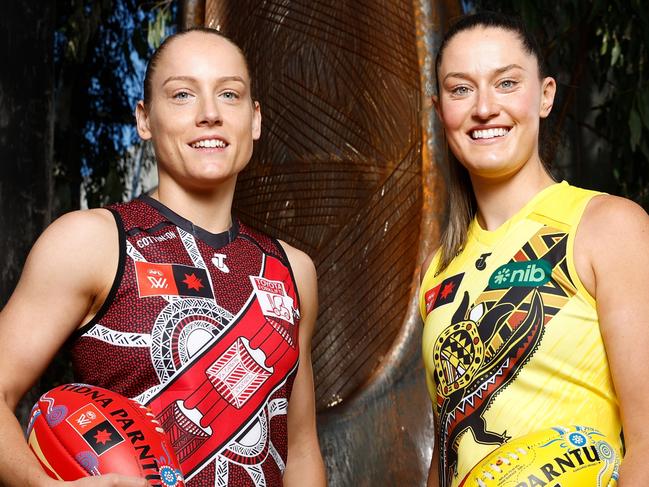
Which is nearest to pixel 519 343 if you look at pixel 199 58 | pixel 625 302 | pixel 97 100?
pixel 625 302

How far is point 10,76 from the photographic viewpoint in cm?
489

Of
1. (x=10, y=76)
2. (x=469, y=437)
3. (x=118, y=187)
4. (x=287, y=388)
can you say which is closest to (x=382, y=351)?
(x=287, y=388)

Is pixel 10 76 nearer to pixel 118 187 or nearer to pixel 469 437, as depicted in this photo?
pixel 118 187

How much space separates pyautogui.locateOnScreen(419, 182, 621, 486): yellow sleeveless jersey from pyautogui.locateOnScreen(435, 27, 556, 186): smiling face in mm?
115

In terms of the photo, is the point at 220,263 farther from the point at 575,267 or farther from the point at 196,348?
the point at 575,267

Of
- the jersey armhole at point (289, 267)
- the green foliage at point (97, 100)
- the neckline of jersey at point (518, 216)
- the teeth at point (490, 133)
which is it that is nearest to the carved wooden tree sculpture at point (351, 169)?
the jersey armhole at point (289, 267)

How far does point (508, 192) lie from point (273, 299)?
0.57 meters

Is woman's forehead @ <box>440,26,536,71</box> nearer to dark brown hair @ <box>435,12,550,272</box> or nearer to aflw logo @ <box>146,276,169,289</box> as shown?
dark brown hair @ <box>435,12,550,272</box>

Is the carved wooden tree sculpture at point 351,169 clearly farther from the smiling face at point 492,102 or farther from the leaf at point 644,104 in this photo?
the leaf at point 644,104

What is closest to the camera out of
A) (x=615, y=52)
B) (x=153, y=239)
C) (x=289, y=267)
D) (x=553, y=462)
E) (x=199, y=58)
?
(x=553, y=462)

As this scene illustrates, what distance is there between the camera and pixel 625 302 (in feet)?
6.96

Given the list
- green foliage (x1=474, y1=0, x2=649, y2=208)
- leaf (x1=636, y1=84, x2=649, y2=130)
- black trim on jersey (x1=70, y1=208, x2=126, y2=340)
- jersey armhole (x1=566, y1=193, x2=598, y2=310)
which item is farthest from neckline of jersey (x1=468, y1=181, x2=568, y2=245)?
leaf (x1=636, y1=84, x2=649, y2=130)

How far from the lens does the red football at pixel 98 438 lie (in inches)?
81.0

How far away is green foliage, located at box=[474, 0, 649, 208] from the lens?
5559 mm
